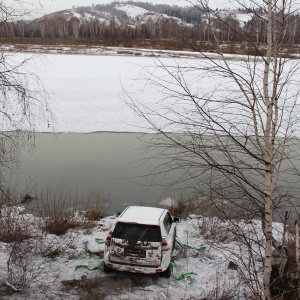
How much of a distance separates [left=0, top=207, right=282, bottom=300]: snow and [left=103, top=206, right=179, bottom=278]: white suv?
0.44m

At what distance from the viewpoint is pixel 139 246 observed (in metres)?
7.57

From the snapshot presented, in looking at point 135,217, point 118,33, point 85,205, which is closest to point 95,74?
point 85,205

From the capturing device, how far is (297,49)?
5242 mm

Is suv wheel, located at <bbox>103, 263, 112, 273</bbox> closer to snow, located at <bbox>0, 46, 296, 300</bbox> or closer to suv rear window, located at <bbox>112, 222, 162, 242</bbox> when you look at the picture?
snow, located at <bbox>0, 46, 296, 300</bbox>

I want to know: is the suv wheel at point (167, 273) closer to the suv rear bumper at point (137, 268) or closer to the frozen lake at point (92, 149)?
the suv rear bumper at point (137, 268)

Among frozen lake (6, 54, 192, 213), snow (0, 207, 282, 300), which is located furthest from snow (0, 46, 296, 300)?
frozen lake (6, 54, 192, 213)

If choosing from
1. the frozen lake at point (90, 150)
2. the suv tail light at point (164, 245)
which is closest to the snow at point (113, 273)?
the suv tail light at point (164, 245)

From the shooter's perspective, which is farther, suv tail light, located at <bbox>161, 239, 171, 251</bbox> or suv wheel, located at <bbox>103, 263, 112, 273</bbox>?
suv wheel, located at <bbox>103, 263, 112, 273</bbox>

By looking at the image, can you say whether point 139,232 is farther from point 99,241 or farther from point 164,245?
point 99,241

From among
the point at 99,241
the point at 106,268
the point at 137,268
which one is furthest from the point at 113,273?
the point at 99,241

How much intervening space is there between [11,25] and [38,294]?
16.2ft

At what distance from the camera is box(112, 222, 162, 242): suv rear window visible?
25.0 feet

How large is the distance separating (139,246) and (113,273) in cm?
115

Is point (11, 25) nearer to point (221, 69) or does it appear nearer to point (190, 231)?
point (221, 69)
